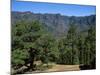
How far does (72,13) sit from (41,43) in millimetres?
651

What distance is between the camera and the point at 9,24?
303 cm

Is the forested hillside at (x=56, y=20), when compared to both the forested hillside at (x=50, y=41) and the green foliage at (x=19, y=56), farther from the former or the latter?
the green foliage at (x=19, y=56)

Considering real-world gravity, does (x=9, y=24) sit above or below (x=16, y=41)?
above

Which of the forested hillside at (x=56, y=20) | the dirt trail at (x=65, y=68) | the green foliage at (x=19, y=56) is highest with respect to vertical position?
the forested hillside at (x=56, y=20)

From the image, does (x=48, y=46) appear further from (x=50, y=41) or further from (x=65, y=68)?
(x=65, y=68)

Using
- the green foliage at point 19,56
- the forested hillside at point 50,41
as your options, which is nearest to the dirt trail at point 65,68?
the forested hillside at point 50,41

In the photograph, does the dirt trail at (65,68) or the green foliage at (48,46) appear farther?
the dirt trail at (65,68)

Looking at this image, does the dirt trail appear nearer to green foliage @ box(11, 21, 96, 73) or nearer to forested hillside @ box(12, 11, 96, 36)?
green foliage @ box(11, 21, 96, 73)

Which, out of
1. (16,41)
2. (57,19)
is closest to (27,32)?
(16,41)

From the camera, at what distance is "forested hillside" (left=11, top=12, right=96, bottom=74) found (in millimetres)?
3096

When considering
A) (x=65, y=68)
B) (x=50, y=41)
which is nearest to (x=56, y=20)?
(x=50, y=41)

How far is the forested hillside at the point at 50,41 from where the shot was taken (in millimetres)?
3096

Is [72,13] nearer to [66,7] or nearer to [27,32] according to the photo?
[66,7]

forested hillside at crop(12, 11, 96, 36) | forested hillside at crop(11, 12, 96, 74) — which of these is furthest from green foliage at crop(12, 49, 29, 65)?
forested hillside at crop(12, 11, 96, 36)
